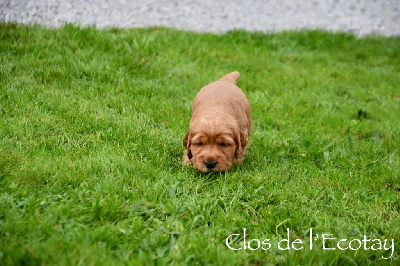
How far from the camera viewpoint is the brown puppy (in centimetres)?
398

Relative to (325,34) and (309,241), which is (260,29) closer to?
(325,34)

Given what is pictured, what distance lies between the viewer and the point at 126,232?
3068mm

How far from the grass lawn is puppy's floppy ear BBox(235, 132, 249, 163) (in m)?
0.15

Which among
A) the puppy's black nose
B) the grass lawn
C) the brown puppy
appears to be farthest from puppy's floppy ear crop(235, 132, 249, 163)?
the puppy's black nose

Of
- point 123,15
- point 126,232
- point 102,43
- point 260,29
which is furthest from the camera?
point 260,29

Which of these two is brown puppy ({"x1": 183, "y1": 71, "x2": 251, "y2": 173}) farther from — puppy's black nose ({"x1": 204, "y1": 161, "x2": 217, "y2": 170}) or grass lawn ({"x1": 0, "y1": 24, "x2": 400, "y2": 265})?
grass lawn ({"x1": 0, "y1": 24, "x2": 400, "y2": 265})

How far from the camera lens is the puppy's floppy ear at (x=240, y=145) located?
416 centimetres

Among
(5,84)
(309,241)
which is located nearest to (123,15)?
(5,84)

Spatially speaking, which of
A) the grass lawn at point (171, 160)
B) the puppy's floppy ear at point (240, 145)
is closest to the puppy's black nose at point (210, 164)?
the grass lawn at point (171, 160)

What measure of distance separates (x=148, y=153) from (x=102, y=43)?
3.56 m

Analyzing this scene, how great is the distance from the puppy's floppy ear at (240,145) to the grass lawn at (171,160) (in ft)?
0.50

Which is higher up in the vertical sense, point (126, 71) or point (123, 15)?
point (123, 15)

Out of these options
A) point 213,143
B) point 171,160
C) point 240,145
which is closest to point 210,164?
point 213,143

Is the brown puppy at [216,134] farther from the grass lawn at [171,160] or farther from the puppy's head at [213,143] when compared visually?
the grass lawn at [171,160]
